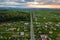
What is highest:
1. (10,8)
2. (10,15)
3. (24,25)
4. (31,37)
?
(10,8)

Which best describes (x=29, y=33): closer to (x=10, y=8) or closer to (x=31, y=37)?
(x=31, y=37)

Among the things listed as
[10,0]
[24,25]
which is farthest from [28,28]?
[10,0]

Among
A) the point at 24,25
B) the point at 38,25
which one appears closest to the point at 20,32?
→ the point at 24,25

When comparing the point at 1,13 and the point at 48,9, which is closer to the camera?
the point at 48,9

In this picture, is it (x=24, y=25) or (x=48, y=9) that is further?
(x=24, y=25)

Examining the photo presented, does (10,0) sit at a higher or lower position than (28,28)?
higher

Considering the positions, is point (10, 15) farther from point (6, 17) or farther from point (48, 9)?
point (48, 9)
